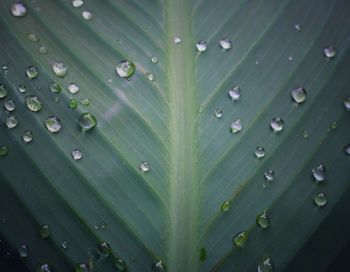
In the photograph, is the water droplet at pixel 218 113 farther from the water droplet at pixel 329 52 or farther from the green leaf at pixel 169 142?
the water droplet at pixel 329 52

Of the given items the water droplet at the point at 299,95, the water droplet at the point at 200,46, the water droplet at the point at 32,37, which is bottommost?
the water droplet at the point at 299,95

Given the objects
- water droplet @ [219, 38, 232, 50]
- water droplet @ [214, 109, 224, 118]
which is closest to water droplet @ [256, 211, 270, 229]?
water droplet @ [214, 109, 224, 118]

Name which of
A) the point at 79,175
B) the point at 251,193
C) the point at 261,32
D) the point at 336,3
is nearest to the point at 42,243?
the point at 79,175

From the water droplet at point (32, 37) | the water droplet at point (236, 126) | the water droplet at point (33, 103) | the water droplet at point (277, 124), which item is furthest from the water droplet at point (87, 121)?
the water droplet at point (277, 124)

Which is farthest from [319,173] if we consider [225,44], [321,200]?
[225,44]

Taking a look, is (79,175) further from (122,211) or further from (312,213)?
(312,213)

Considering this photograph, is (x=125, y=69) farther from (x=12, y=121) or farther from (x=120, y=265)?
(x=120, y=265)
